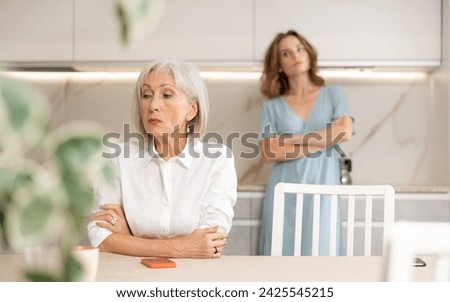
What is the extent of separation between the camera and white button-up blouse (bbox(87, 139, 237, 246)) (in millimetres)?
1055

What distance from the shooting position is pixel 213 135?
227cm

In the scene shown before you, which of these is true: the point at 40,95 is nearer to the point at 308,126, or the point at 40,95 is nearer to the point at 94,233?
the point at 94,233

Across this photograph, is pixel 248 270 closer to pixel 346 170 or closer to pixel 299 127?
pixel 299 127

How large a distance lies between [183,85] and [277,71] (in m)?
0.85

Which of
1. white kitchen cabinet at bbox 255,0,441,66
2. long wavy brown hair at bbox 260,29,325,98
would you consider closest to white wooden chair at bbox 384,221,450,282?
long wavy brown hair at bbox 260,29,325,98

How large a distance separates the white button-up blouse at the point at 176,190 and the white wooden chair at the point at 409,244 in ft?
2.27

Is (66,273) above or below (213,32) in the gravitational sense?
below

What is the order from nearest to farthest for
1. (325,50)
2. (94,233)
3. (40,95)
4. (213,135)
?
1. (40,95)
2. (94,233)
3. (325,50)
4. (213,135)

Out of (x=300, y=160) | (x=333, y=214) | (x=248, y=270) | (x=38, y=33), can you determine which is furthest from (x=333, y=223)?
(x=38, y=33)

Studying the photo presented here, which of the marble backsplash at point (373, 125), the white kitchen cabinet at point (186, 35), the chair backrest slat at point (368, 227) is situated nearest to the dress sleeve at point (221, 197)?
the chair backrest slat at point (368, 227)

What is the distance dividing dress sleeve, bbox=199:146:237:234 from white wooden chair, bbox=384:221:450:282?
27.1 inches

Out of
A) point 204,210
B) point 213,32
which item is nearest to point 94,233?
point 204,210

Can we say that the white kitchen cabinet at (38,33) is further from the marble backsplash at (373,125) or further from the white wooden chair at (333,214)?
the white wooden chair at (333,214)
